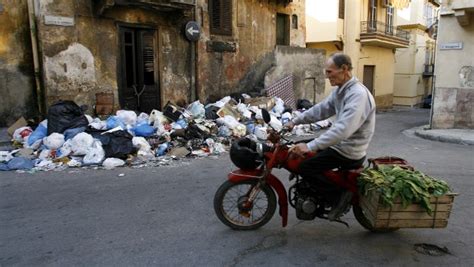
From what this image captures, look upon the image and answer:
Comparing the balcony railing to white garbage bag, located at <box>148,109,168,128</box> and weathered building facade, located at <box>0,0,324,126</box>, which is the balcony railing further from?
white garbage bag, located at <box>148,109,168,128</box>

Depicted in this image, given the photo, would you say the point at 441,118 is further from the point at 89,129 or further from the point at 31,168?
the point at 31,168

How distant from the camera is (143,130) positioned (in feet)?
28.8

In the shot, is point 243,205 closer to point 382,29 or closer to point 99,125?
point 99,125

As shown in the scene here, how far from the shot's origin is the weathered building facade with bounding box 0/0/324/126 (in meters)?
9.65

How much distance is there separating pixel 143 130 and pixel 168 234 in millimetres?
5019

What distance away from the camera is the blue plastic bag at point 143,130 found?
873 centimetres

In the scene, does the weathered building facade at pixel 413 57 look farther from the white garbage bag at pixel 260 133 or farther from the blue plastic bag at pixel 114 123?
the blue plastic bag at pixel 114 123

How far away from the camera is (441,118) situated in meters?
12.7

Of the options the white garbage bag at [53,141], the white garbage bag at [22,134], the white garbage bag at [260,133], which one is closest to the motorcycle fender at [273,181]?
the white garbage bag at [53,141]

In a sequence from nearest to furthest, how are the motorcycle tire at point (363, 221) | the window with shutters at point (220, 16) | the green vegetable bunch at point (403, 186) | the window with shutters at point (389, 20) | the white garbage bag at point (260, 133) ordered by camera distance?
the green vegetable bunch at point (403, 186) → the motorcycle tire at point (363, 221) → the white garbage bag at point (260, 133) → the window with shutters at point (220, 16) → the window with shutters at point (389, 20)

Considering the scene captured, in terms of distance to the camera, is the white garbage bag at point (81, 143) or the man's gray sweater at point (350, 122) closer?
the man's gray sweater at point (350, 122)

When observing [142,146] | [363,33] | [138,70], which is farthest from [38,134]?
[363,33]

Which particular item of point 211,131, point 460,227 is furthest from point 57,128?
point 460,227

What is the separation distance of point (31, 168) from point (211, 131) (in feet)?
13.0
